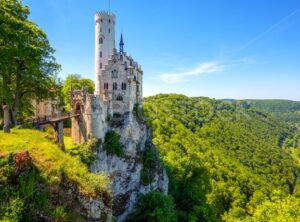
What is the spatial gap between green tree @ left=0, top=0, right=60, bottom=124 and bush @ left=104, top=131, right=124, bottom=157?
9.15 meters

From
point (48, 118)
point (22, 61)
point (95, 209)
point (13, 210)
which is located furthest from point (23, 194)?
point (22, 61)

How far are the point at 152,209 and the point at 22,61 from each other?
24.3m

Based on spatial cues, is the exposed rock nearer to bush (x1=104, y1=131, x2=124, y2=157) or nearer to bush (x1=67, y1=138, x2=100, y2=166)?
bush (x1=67, y1=138, x2=100, y2=166)

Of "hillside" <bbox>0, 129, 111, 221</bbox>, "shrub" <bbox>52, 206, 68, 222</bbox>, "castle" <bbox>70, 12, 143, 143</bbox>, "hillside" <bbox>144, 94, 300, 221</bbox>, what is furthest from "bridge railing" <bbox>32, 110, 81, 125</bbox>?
"hillside" <bbox>144, 94, 300, 221</bbox>

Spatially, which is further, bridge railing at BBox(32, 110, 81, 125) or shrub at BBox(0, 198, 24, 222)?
bridge railing at BBox(32, 110, 81, 125)

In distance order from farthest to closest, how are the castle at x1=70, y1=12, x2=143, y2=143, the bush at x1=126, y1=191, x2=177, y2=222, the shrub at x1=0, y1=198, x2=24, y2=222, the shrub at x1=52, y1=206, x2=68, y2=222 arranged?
the bush at x1=126, y1=191, x2=177, y2=222
the castle at x1=70, y1=12, x2=143, y2=143
the shrub at x1=52, y1=206, x2=68, y2=222
the shrub at x1=0, y1=198, x2=24, y2=222

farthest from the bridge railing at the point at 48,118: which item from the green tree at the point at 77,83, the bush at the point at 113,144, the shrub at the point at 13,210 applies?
the green tree at the point at 77,83

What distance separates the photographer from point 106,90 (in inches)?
1412

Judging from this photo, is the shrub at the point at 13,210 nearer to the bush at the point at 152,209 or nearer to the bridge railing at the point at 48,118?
the bridge railing at the point at 48,118

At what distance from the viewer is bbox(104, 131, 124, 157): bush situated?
33.0 meters

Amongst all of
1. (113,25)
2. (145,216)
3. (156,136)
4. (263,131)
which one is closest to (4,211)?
(145,216)

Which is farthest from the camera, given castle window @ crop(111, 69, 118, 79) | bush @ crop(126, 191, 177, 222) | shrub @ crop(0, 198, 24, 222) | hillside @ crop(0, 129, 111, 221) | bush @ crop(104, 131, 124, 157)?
castle window @ crop(111, 69, 118, 79)

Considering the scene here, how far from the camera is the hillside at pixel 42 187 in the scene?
1178 cm

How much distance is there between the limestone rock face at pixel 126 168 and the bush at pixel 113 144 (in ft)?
2.06
